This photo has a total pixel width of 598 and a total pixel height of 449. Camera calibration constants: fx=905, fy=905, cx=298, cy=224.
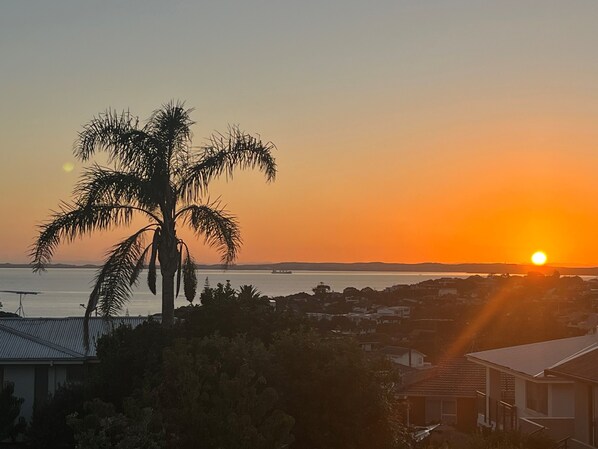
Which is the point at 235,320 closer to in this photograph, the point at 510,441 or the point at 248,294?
the point at 248,294

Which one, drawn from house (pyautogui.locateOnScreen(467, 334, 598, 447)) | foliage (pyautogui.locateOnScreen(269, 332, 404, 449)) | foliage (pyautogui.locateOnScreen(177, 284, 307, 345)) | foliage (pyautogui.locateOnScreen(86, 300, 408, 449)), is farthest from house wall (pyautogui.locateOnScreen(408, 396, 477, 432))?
foliage (pyautogui.locateOnScreen(269, 332, 404, 449))

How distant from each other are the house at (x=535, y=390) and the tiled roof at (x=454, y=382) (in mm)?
9767

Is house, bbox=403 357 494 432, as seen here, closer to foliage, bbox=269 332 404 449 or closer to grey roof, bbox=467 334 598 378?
grey roof, bbox=467 334 598 378

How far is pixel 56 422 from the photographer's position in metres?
19.5

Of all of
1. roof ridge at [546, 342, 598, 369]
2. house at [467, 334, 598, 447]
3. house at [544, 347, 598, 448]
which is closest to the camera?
house at [544, 347, 598, 448]

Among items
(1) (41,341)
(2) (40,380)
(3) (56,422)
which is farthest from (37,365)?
(3) (56,422)

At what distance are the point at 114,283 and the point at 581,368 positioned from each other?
11.8m

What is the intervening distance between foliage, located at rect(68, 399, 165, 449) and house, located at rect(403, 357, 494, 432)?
3139cm

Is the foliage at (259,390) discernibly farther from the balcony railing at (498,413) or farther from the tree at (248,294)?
the balcony railing at (498,413)

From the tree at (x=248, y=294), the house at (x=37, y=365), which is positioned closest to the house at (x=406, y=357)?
the house at (x=37, y=365)

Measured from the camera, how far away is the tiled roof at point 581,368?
21.4 m

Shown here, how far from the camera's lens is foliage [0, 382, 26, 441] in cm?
2284

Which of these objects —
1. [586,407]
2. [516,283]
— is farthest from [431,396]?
[516,283]

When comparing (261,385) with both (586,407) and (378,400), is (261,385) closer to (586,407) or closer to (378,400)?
(378,400)
